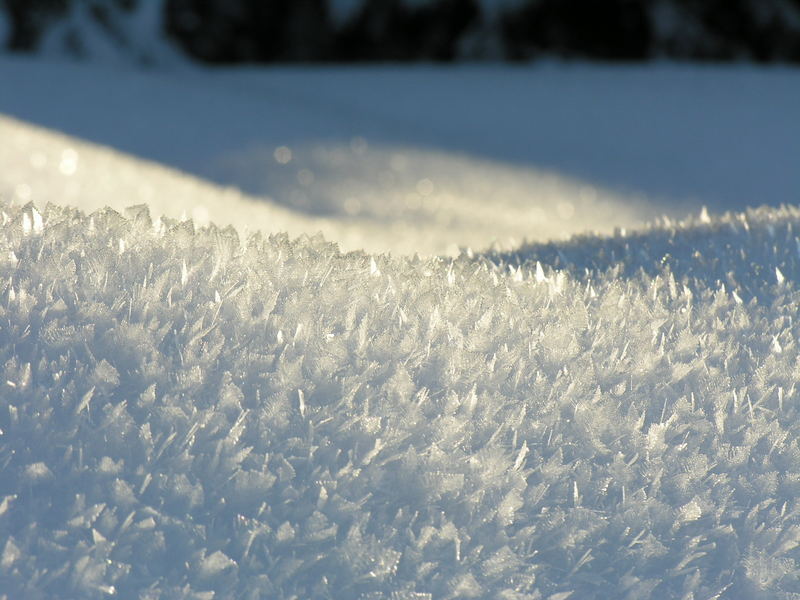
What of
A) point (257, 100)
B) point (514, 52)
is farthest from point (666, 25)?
point (257, 100)

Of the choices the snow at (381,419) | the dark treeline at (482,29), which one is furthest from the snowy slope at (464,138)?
the dark treeline at (482,29)

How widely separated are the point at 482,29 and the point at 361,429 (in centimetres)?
248

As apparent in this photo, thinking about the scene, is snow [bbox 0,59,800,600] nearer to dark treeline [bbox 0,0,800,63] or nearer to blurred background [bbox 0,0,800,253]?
blurred background [bbox 0,0,800,253]

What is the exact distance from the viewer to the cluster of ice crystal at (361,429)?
13.3 inches

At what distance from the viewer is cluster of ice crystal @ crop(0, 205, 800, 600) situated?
0.34 meters

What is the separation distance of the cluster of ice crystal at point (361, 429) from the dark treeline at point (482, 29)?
2364 millimetres

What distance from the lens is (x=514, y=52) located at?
2721mm

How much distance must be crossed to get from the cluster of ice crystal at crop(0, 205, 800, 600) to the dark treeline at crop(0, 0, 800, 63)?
7.76 feet

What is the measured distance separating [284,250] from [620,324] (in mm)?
166

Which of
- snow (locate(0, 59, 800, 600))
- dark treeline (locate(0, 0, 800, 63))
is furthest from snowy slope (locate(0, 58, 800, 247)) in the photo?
dark treeline (locate(0, 0, 800, 63))

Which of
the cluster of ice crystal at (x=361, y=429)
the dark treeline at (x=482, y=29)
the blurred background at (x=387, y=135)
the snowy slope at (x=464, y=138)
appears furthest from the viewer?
the dark treeline at (x=482, y=29)

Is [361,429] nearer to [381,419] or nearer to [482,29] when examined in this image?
[381,419]

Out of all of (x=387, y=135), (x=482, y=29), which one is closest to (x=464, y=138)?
(x=387, y=135)

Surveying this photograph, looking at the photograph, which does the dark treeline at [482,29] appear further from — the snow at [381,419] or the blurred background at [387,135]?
the snow at [381,419]
